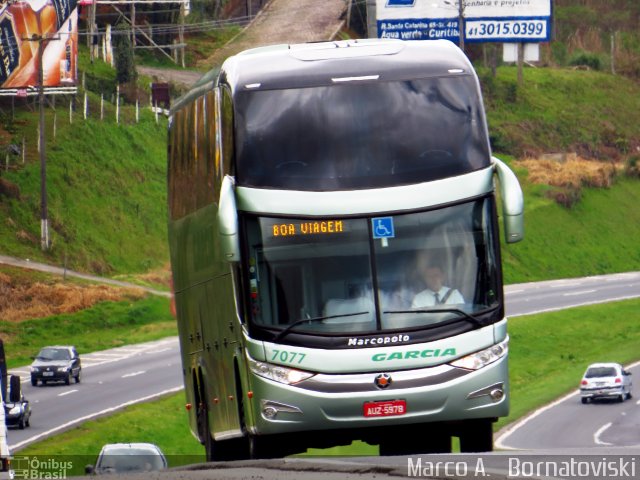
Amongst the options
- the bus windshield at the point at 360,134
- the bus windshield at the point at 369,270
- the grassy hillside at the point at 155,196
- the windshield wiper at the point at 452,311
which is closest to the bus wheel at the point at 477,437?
the windshield wiper at the point at 452,311

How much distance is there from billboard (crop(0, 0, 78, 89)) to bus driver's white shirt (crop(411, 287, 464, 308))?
188ft

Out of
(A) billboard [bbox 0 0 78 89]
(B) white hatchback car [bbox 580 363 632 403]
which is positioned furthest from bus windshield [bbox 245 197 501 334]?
(A) billboard [bbox 0 0 78 89]

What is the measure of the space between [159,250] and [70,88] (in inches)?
478

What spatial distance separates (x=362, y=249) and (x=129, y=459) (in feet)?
28.7

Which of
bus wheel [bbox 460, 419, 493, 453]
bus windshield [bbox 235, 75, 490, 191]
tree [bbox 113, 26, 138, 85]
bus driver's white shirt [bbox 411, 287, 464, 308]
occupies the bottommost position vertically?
tree [bbox 113, 26, 138, 85]

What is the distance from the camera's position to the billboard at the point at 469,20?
74.8 m

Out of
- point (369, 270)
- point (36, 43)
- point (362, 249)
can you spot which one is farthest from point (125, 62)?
point (369, 270)

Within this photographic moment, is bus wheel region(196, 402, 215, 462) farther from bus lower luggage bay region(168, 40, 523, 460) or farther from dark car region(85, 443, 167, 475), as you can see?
bus lower luggage bay region(168, 40, 523, 460)

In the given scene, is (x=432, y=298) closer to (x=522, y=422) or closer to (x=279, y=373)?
(x=279, y=373)

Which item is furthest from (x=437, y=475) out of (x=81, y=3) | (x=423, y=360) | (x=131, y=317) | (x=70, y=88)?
(x=81, y=3)

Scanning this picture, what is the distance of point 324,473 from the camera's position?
1319 cm

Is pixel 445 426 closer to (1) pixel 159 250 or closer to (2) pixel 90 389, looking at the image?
(2) pixel 90 389

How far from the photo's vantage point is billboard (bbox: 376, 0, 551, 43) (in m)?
74.8

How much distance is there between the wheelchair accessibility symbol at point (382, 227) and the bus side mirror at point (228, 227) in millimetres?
1505
